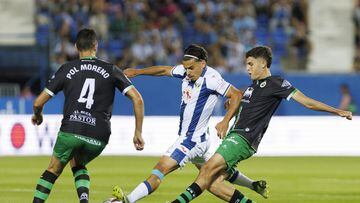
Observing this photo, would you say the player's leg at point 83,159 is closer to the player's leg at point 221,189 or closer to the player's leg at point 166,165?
the player's leg at point 166,165

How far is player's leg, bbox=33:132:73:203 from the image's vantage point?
10.9m

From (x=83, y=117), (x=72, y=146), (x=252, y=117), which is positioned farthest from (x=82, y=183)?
(x=252, y=117)

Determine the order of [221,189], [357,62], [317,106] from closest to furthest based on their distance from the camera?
1. [317,106]
2. [221,189]
3. [357,62]

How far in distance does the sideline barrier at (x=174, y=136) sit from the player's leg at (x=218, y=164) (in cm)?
1137

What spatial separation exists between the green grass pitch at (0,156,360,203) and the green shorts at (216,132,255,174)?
2796 millimetres

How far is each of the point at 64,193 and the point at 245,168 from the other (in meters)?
6.11

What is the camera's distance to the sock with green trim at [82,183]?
11094mm

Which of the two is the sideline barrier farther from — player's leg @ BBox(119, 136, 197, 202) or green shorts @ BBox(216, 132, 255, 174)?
green shorts @ BBox(216, 132, 255, 174)

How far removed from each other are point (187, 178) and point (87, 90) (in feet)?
23.3

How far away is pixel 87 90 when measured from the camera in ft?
35.9

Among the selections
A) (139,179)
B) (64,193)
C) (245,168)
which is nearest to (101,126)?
(64,193)

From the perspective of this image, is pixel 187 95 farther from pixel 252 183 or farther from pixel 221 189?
pixel 252 183

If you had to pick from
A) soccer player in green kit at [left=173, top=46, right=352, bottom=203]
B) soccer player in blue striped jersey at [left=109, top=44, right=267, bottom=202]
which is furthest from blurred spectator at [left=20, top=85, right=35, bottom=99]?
soccer player in green kit at [left=173, top=46, right=352, bottom=203]

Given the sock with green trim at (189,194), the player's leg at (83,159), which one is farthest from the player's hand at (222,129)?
the player's leg at (83,159)
